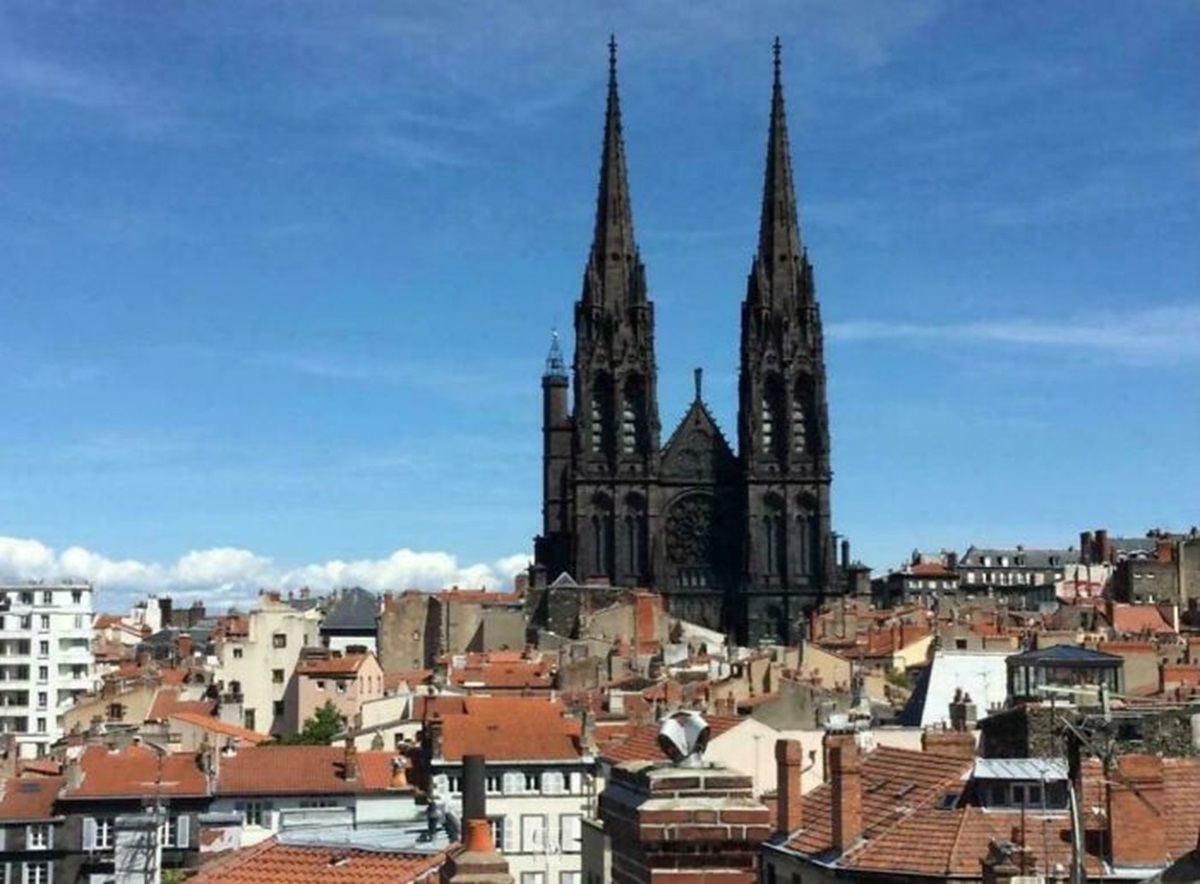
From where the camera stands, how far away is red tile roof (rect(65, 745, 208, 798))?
170 feet

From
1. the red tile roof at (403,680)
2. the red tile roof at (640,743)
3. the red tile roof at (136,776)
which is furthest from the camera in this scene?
the red tile roof at (403,680)

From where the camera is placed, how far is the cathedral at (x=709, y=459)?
416ft

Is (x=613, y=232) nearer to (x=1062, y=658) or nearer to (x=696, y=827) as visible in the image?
(x=1062, y=658)

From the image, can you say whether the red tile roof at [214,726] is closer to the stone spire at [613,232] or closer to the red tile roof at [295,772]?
the red tile roof at [295,772]

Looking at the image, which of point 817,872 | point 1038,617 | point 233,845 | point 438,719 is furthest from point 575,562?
point 817,872

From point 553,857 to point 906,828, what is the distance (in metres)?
28.0

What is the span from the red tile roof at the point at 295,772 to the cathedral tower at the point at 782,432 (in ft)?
238

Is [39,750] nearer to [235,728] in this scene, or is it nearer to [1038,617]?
[235,728]

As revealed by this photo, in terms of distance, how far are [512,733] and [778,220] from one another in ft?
264

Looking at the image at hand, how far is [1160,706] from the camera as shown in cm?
3781

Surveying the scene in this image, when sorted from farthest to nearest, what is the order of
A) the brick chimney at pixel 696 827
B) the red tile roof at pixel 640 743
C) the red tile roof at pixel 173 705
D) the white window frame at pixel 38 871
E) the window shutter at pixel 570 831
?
the red tile roof at pixel 173 705, the window shutter at pixel 570 831, the white window frame at pixel 38 871, the red tile roof at pixel 640 743, the brick chimney at pixel 696 827

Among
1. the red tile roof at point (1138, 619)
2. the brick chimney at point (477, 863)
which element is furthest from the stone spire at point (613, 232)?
the brick chimney at point (477, 863)

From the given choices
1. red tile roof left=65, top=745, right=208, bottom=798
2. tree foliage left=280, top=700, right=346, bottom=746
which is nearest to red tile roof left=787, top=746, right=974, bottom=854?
red tile roof left=65, top=745, right=208, bottom=798

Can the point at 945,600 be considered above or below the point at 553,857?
above
